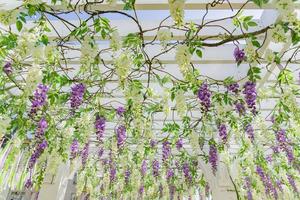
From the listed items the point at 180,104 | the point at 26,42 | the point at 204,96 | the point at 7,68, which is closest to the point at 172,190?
the point at 180,104

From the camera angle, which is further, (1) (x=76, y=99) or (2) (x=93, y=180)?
(2) (x=93, y=180)

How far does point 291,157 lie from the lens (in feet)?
18.6

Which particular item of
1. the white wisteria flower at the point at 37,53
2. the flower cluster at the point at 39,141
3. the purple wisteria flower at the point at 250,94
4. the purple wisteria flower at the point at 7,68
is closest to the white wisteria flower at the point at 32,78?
the white wisteria flower at the point at 37,53

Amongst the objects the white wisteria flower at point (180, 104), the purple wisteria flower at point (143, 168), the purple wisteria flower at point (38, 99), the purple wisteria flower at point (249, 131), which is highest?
the purple wisteria flower at point (143, 168)

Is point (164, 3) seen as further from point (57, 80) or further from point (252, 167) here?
point (252, 167)

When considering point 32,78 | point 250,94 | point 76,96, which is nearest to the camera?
point 32,78

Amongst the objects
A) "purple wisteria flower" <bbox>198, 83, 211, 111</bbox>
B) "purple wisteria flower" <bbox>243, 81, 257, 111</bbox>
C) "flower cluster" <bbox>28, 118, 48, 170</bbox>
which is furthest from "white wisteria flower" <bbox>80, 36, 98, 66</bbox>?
"purple wisteria flower" <bbox>243, 81, 257, 111</bbox>

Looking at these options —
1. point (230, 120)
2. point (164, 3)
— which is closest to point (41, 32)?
point (164, 3)

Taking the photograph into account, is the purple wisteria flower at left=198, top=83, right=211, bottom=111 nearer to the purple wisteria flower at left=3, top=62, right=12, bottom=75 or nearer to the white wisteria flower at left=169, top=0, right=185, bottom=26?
the white wisteria flower at left=169, top=0, right=185, bottom=26

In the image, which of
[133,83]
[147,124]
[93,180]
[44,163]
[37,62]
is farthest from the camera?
[93,180]

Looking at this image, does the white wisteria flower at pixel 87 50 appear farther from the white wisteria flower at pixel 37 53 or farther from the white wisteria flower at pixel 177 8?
the white wisteria flower at pixel 177 8

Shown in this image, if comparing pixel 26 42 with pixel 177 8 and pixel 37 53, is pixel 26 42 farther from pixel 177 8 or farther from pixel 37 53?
pixel 177 8

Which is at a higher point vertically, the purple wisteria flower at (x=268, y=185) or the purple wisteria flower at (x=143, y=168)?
the purple wisteria flower at (x=143, y=168)

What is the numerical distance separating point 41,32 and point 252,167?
5.68 meters
